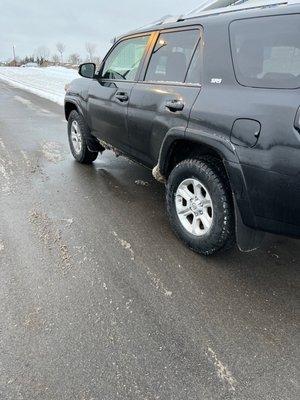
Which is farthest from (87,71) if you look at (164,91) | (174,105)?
(174,105)

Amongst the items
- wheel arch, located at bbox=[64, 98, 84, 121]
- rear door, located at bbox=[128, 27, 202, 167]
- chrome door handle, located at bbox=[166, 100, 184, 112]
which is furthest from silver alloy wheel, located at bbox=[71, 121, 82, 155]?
chrome door handle, located at bbox=[166, 100, 184, 112]

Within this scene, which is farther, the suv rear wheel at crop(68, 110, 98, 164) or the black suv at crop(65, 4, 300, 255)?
the suv rear wheel at crop(68, 110, 98, 164)

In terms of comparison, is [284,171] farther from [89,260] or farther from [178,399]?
[89,260]

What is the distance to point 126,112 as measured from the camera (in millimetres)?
4094

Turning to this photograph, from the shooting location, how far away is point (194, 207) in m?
3.30

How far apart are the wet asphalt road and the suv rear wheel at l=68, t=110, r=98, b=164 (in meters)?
1.42

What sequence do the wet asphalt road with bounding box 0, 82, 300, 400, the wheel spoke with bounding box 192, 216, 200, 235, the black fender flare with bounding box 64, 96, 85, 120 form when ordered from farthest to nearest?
1. the black fender flare with bounding box 64, 96, 85, 120
2. the wheel spoke with bounding box 192, 216, 200, 235
3. the wet asphalt road with bounding box 0, 82, 300, 400

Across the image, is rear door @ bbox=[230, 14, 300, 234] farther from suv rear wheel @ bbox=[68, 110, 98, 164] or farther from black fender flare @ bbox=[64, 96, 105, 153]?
suv rear wheel @ bbox=[68, 110, 98, 164]

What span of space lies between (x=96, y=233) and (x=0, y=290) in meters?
1.11

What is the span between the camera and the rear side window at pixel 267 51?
2510 millimetres

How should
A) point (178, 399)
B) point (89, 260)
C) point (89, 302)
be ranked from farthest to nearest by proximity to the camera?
point (89, 260) < point (89, 302) < point (178, 399)

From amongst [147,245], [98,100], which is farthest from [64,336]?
[98,100]

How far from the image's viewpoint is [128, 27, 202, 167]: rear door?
128 inches

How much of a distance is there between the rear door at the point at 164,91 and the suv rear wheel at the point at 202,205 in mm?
382
